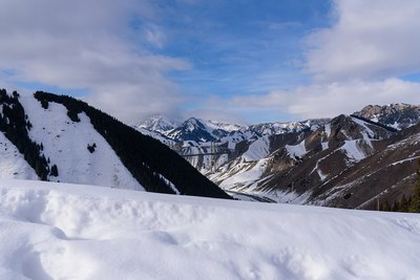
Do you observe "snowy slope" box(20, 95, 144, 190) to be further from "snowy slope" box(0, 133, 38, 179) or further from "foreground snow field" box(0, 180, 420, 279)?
"foreground snow field" box(0, 180, 420, 279)

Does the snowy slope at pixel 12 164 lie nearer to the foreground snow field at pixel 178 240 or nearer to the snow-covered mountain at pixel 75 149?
the snow-covered mountain at pixel 75 149

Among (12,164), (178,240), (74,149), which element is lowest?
(12,164)

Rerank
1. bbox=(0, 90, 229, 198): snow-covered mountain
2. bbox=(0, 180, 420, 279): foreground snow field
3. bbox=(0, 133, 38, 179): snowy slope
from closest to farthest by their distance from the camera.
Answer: bbox=(0, 180, 420, 279): foreground snow field → bbox=(0, 133, 38, 179): snowy slope → bbox=(0, 90, 229, 198): snow-covered mountain

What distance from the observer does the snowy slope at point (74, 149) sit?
95.1 metres

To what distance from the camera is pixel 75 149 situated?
102m

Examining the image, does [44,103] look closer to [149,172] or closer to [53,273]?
[149,172]

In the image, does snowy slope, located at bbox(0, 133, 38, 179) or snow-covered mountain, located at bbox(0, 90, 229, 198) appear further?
snow-covered mountain, located at bbox(0, 90, 229, 198)

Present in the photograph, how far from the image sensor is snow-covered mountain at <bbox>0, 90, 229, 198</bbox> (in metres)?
93.4

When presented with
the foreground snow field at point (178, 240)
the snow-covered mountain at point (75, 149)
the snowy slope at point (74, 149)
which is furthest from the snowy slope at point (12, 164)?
the foreground snow field at point (178, 240)

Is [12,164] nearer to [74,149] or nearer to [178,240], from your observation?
[74,149]

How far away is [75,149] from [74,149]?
207 mm

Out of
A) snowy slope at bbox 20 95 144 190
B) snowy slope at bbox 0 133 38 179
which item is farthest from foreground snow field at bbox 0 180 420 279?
snowy slope at bbox 20 95 144 190

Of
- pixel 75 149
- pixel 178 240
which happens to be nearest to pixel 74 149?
pixel 75 149

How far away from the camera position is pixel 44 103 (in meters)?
114
